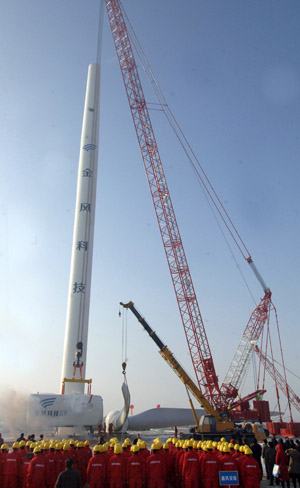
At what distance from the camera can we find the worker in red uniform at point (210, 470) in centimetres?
1142

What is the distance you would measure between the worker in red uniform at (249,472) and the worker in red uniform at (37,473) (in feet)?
19.4

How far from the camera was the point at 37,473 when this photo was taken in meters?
11.6

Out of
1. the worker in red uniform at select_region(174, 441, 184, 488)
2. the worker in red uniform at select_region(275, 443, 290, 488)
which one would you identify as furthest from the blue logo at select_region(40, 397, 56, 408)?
the worker in red uniform at select_region(275, 443, 290, 488)

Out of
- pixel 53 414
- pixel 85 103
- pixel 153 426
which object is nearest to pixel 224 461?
pixel 53 414

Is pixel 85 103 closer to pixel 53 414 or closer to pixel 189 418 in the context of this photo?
pixel 53 414

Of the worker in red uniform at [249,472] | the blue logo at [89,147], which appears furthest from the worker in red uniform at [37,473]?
the blue logo at [89,147]

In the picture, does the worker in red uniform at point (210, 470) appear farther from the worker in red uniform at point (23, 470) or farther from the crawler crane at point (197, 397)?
the crawler crane at point (197, 397)

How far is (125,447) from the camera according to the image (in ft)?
42.1

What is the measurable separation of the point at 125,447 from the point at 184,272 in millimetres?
33584

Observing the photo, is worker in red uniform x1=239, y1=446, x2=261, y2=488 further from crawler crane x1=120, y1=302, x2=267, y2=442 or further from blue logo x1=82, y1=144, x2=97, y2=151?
blue logo x1=82, y1=144, x2=97, y2=151

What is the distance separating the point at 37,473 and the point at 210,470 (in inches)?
202

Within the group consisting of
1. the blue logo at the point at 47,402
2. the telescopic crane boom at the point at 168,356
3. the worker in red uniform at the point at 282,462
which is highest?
the telescopic crane boom at the point at 168,356

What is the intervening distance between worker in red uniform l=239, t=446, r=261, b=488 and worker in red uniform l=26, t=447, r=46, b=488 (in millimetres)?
5902

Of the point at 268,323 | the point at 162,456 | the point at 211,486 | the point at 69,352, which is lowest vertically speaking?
the point at 211,486
